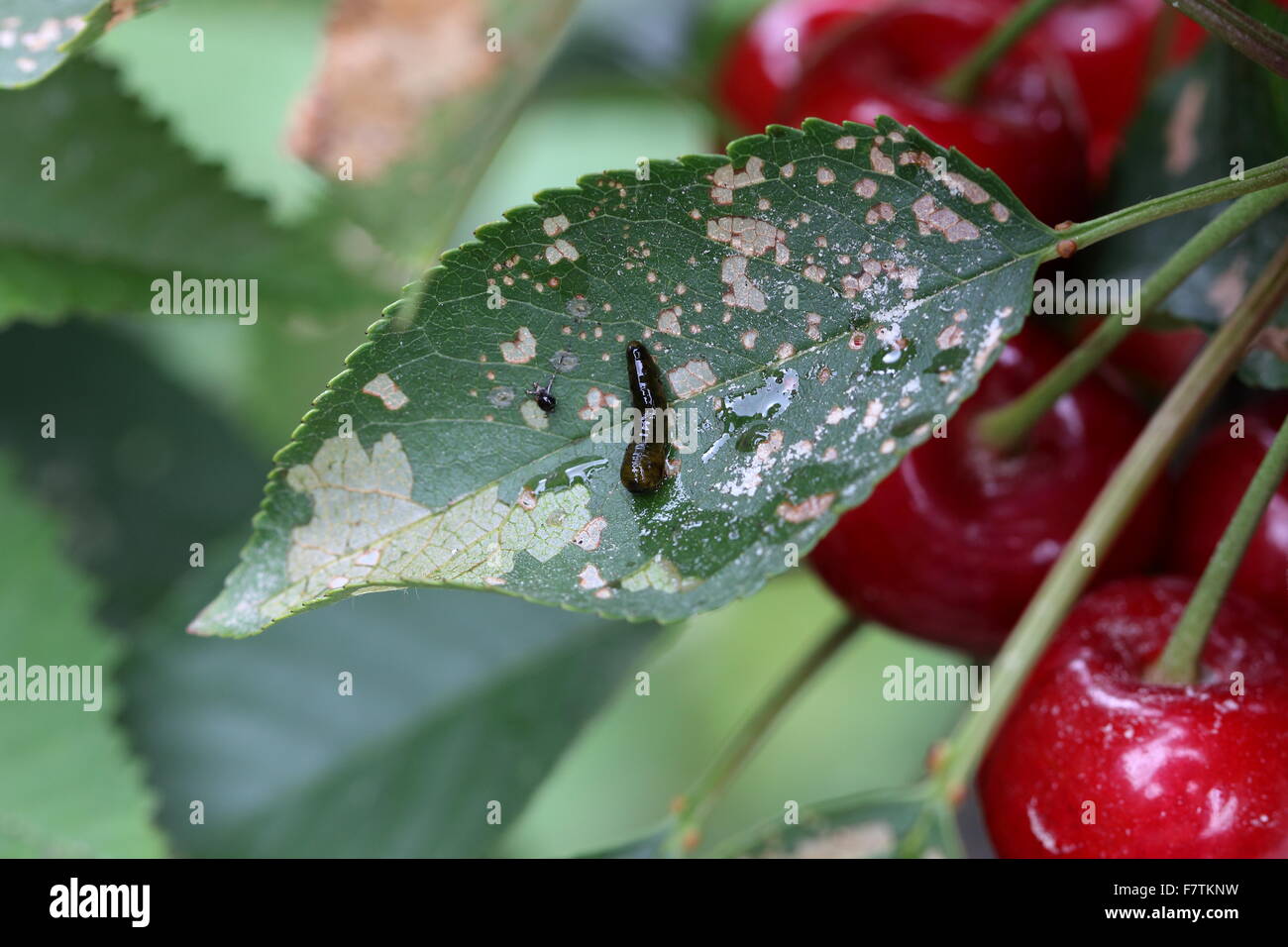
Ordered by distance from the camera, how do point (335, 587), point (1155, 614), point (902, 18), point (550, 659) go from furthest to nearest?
point (550, 659)
point (902, 18)
point (1155, 614)
point (335, 587)

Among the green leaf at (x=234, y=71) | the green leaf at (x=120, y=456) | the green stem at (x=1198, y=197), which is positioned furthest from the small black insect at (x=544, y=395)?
the green leaf at (x=234, y=71)

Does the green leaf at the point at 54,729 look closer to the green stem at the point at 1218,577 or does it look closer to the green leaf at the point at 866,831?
the green leaf at the point at 866,831

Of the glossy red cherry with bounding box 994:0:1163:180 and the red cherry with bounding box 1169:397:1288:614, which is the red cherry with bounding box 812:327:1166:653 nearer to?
the red cherry with bounding box 1169:397:1288:614

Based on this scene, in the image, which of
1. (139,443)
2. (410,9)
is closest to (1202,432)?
(410,9)

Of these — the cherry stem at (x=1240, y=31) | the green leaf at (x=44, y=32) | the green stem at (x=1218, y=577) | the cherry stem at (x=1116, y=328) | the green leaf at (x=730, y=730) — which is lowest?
the green leaf at (x=730, y=730)

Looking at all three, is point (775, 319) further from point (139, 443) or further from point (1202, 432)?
point (139, 443)

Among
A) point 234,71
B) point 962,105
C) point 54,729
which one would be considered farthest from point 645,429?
point 234,71
